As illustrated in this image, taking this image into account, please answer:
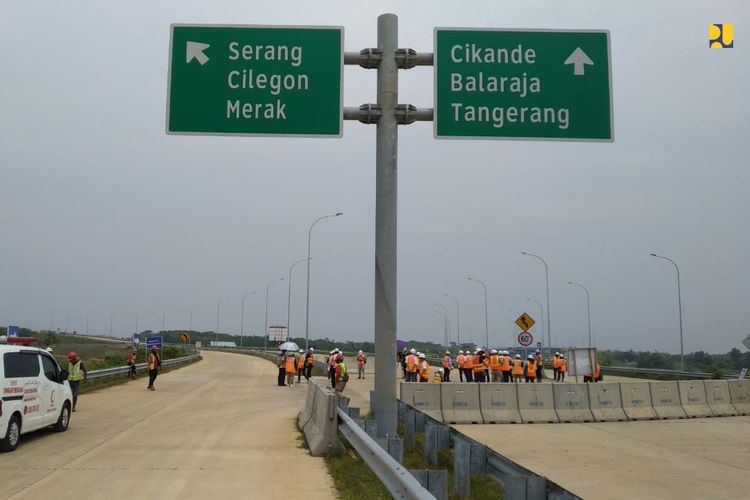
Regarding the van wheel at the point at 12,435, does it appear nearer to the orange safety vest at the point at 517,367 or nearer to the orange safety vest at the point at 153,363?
the orange safety vest at the point at 153,363

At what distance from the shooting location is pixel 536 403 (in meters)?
21.4

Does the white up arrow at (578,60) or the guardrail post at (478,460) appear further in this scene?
the white up arrow at (578,60)

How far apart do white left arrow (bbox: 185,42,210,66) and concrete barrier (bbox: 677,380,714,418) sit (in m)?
19.5

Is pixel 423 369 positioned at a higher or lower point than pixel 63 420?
higher

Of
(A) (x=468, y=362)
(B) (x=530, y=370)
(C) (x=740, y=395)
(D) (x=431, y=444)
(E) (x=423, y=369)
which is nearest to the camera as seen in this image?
(D) (x=431, y=444)

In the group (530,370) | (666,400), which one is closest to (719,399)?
(666,400)

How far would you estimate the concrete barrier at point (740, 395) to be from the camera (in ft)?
77.9

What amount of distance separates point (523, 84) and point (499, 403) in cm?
1382

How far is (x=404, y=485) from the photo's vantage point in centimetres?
579

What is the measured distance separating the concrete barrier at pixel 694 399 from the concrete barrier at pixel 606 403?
2.39m

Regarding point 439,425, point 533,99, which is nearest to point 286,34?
point 533,99

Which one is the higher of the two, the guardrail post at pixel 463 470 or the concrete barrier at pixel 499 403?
the guardrail post at pixel 463 470

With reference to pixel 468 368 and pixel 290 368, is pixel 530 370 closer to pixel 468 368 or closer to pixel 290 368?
pixel 468 368

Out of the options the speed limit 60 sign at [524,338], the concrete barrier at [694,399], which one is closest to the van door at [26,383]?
the concrete barrier at [694,399]
